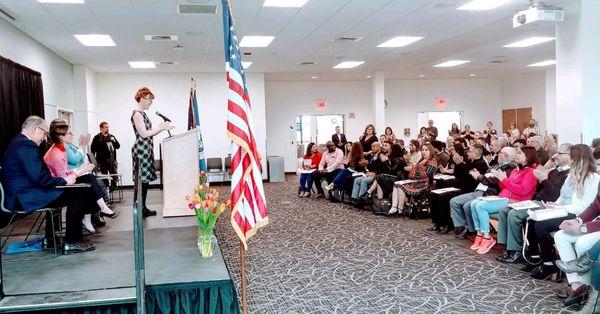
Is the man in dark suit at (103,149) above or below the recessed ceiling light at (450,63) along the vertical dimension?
below

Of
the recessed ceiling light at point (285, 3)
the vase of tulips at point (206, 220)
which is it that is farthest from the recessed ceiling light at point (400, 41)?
the vase of tulips at point (206, 220)

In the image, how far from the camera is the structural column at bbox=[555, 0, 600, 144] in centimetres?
741

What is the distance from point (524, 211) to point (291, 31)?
19.6 feet

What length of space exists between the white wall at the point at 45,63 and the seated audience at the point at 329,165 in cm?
572

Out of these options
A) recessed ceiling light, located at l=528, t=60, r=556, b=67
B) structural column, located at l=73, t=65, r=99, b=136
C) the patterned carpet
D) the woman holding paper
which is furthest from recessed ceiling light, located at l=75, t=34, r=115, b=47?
recessed ceiling light, located at l=528, t=60, r=556, b=67

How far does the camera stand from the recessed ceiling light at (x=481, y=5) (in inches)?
313

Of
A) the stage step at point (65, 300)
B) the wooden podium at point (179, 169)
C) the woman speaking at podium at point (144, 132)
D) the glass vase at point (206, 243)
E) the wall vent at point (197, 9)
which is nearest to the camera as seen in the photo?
the stage step at point (65, 300)

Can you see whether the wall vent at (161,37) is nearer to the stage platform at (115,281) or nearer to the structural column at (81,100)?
the structural column at (81,100)

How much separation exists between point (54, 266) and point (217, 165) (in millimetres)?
11134

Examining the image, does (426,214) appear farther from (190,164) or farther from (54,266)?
(54,266)

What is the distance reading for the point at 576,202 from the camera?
4648 mm

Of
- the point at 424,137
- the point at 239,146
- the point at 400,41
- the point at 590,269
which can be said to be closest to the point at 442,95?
the point at 424,137

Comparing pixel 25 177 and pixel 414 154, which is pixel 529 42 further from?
pixel 25 177

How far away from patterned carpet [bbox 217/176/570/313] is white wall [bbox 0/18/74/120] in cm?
471
